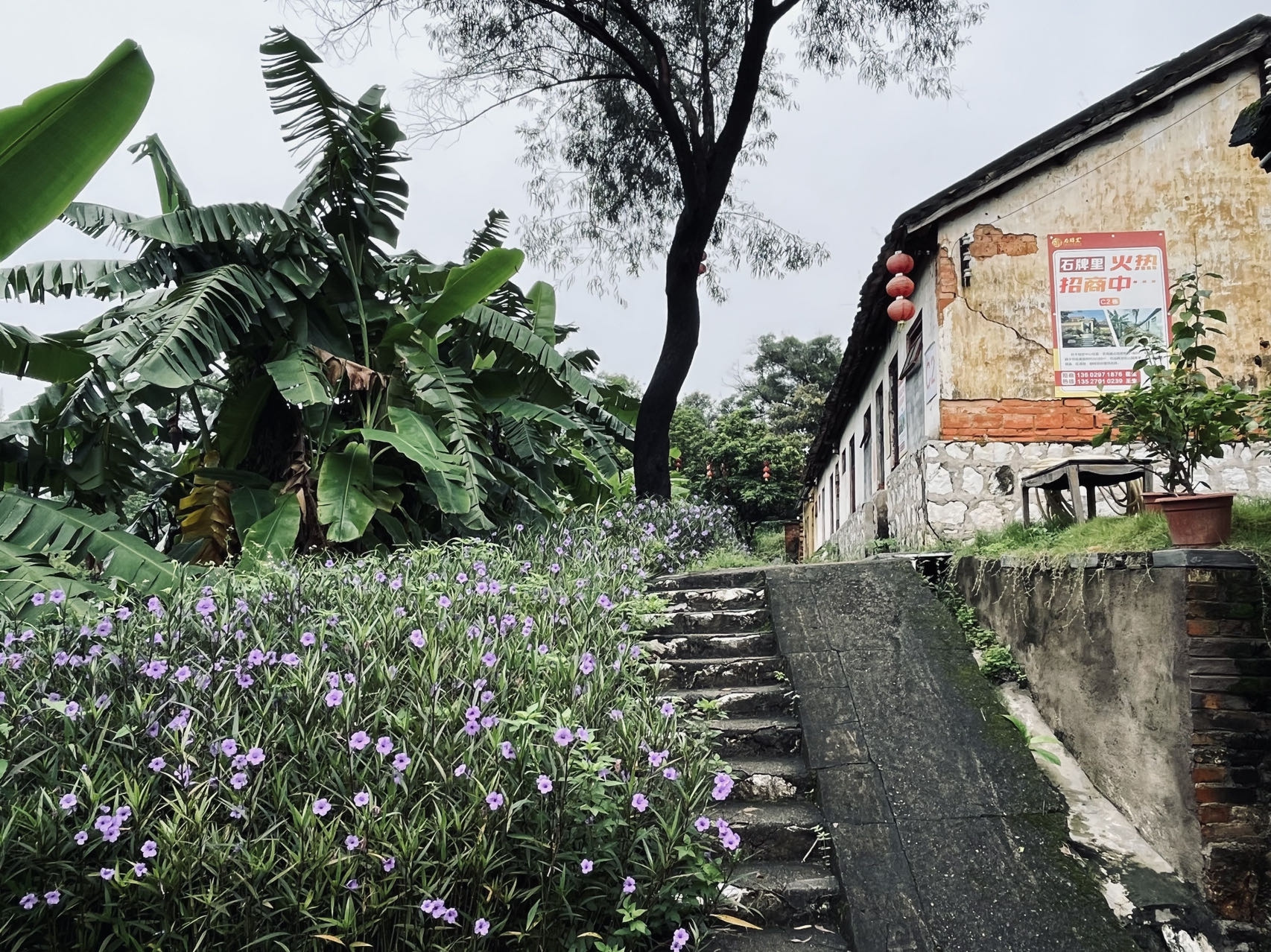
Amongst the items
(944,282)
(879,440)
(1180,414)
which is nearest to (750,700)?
(1180,414)

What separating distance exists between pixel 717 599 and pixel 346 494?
2.91 meters

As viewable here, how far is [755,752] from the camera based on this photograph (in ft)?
13.5

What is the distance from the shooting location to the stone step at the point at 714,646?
499cm

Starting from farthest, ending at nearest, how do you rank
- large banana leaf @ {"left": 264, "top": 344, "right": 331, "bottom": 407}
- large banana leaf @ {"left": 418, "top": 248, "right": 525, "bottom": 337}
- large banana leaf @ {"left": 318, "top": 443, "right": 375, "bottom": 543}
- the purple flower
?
large banana leaf @ {"left": 418, "top": 248, "right": 525, "bottom": 337} → large banana leaf @ {"left": 264, "top": 344, "right": 331, "bottom": 407} → large banana leaf @ {"left": 318, "top": 443, "right": 375, "bottom": 543} → the purple flower

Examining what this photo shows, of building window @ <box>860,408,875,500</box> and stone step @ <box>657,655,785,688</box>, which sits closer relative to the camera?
stone step @ <box>657,655,785,688</box>

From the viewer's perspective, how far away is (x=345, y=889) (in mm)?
2514

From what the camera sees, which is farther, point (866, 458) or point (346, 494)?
point (866, 458)

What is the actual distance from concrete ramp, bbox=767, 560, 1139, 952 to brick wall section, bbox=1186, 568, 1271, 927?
48cm

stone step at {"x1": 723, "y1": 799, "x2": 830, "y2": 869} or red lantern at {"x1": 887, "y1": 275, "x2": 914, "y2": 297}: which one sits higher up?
red lantern at {"x1": 887, "y1": 275, "x2": 914, "y2": 297}

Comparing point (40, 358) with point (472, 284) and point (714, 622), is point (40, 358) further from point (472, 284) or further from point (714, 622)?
point (714, 622)

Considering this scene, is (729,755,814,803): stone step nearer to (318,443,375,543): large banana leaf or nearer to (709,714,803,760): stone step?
(709,714,803,760): stone step

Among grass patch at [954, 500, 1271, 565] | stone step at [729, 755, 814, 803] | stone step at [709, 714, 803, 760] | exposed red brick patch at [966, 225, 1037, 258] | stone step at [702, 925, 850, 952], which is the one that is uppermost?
exposed red brick patch at [966, 225, 1037, 258]

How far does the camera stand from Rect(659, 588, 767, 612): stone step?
562 centimetres

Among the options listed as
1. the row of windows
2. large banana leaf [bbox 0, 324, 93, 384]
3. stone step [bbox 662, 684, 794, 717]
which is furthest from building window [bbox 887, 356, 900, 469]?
large banana leaf [bbox 0, 324, 93, 384]
